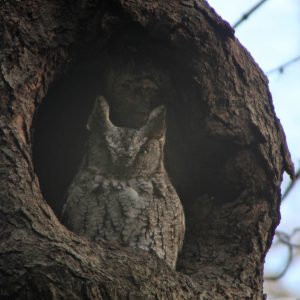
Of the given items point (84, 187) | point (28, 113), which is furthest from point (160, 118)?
point (28, 113)

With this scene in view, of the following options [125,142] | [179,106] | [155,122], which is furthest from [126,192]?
[179,106]

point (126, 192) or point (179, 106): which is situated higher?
point (179, 106)

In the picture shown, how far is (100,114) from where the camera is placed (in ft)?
13.5

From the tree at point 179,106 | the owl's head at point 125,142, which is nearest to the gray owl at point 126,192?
the owl's head at point 125,142

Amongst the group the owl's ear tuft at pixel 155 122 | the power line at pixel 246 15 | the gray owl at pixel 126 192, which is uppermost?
the power line at pixel 246 15

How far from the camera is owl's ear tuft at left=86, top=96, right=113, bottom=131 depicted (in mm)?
4113

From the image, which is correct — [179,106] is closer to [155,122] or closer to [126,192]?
[155,122]

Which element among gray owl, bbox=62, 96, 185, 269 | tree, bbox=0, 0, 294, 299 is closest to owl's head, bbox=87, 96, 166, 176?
gray owl, bbox=62, 96, 185, 269

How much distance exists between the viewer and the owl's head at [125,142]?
4086mm

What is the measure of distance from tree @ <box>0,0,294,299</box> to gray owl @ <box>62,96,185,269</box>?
141 millimetres

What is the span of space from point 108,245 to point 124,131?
1170mm

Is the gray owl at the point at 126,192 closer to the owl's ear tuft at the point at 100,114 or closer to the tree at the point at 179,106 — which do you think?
the owl's ear tuft at the point at 100,114

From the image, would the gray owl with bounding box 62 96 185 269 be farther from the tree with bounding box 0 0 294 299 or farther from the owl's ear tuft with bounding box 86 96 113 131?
the tree with bounding box 0 0 294 299

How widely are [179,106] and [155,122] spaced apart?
6.5 inches
